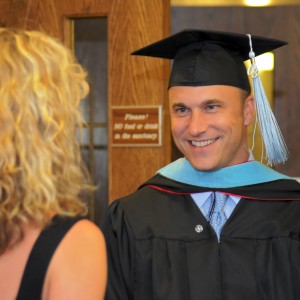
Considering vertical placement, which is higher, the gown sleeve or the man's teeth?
the man's teeth

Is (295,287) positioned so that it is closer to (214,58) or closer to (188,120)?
(188,120)

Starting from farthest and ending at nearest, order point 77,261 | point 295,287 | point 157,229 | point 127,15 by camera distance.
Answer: point 127,15, point 157,229, point 295,287, point 77,261

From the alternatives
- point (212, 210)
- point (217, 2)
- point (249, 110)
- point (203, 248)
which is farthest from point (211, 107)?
point (217, 2)

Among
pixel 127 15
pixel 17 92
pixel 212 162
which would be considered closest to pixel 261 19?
pixel 127 15

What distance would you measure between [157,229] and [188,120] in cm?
41

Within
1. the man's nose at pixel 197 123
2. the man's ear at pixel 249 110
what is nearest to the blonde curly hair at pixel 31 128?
the man's nose at pixel 197 123

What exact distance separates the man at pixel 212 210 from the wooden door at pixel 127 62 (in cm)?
89

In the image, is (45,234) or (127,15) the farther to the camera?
(127,15)

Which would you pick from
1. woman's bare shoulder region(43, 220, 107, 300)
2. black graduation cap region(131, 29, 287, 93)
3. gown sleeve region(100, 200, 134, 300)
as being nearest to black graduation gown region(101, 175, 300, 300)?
gown sleeve region(100, 200, 134, 300)

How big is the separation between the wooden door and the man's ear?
96 centimetres

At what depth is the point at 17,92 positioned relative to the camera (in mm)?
1200

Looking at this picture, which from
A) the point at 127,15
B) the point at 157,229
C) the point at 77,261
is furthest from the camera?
the point at 127,15

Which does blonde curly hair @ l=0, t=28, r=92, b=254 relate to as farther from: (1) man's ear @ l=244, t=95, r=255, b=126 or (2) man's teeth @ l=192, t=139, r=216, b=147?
(1) man's ear @ l=244, t=95, r=255, b=126

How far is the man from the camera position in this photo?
6.84 ft
